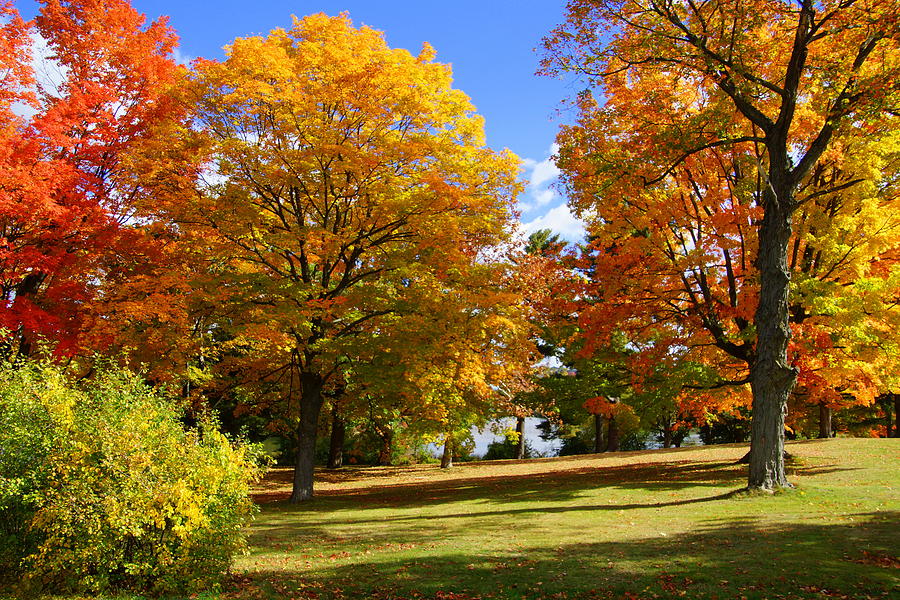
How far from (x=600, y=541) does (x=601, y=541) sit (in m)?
0.02

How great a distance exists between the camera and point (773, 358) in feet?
39.8

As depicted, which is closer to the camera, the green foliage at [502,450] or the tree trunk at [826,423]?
the tree trunk at [826,423]

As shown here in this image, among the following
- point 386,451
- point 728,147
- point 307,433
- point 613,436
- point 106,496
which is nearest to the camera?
point 106,496

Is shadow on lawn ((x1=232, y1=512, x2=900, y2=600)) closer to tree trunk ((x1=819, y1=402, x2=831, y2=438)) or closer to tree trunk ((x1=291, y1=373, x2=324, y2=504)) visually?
tree trunk ((x1=291, y1=373, x2=324, y2=504))

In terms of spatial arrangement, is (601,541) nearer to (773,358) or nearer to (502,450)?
(773,358)

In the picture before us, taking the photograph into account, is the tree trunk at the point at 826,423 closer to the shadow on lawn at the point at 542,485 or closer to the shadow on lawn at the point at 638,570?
the shadow on lawn at the point at 542,485

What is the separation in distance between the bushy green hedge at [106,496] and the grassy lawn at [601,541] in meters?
0.91

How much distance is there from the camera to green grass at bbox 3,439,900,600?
7.04m

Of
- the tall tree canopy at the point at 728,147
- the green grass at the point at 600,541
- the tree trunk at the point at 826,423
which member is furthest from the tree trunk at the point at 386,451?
the tree trunk at the point at 826,423

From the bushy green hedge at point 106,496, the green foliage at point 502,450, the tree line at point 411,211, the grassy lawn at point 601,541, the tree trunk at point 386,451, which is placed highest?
the tree line at point 411,211

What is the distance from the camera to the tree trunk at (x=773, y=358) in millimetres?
12141

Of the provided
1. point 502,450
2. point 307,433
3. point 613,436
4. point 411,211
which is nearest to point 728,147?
point 411,211

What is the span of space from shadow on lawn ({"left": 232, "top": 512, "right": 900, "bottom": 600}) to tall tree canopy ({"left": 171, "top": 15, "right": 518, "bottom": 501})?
7.58 m

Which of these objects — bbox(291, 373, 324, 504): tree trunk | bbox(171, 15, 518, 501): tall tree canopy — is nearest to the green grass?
bbox(291, 373, 324, 504): tree trunk
